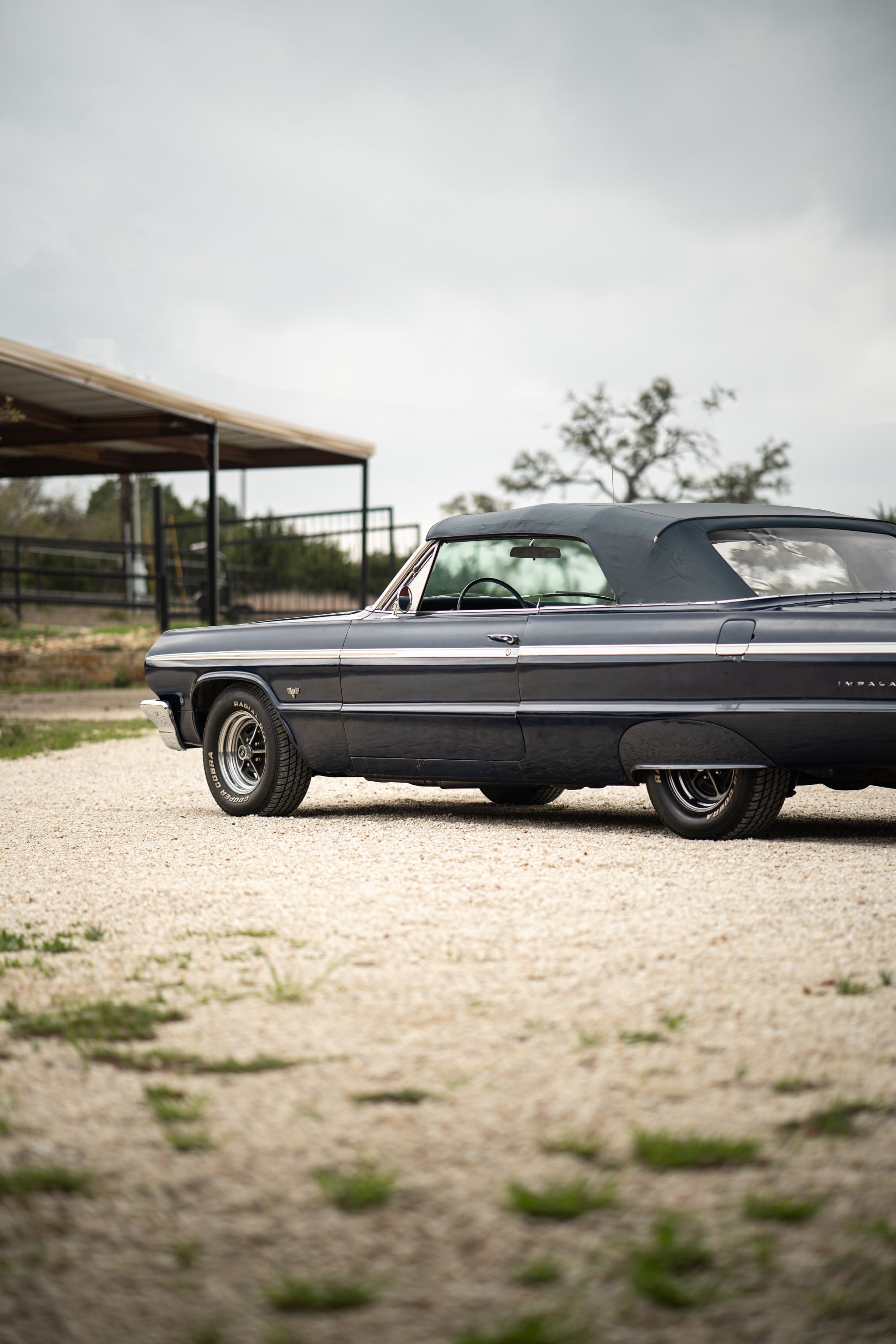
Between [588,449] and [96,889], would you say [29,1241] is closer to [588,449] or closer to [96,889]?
[96,889]

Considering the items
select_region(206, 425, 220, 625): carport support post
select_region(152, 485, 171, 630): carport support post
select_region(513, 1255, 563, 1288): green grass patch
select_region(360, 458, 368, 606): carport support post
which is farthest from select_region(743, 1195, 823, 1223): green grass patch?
select_region(152, 485, 171, 630): carport support post

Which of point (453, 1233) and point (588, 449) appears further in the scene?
point (588, 449)

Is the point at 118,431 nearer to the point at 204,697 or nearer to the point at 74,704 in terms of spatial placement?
the point at 74,704

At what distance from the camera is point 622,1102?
2898 mm

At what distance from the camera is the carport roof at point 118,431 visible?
1573cm

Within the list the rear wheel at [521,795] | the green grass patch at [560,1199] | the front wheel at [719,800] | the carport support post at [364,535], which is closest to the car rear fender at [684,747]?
the front wheel at [719,800]

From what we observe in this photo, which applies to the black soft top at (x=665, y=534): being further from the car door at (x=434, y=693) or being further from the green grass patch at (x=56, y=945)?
the green grass patch at (x=56, y=945)

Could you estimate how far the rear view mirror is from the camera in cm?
647

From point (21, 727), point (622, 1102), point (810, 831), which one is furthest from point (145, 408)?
point (622, 1102)

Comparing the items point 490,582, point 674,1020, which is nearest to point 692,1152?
point 674,1020

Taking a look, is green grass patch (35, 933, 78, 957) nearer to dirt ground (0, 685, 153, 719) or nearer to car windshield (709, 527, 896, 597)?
car windshield (709, 527, 896, 597)

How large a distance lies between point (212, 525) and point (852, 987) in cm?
1605

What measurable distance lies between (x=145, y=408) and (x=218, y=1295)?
16.3 meters

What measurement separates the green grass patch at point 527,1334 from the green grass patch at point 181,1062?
1169 millimetres
